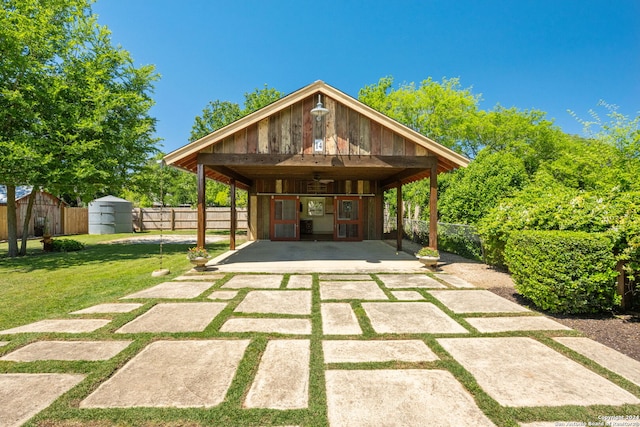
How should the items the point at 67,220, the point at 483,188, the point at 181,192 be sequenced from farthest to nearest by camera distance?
the point at 181,192 → the point at 67,220 → the point at 483,188

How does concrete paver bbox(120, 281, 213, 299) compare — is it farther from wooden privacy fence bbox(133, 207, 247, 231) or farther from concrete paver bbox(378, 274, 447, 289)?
wooden privacy fence bbox(133, 207, 247, 231)

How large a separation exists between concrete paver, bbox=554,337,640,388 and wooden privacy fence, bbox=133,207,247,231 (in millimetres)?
19043

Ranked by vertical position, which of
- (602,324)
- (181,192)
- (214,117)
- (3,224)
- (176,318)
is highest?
(214,117)

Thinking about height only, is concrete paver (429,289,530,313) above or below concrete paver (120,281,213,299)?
below

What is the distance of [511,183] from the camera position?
9500mm

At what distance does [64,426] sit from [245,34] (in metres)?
14.4

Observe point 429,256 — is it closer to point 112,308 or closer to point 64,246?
point 112,308

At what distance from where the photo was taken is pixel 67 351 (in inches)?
111

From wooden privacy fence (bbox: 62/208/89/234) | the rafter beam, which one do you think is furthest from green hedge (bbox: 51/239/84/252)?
wooden privacy fence (bbox: 62/208/89/234)

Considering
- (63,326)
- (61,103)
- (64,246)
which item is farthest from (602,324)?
(64,246)

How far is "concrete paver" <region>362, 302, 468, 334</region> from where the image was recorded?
3.44 metres

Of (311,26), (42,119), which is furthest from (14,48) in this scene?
(311,26)

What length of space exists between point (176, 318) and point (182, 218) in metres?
18.8

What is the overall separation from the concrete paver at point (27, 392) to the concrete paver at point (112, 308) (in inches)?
64.8
